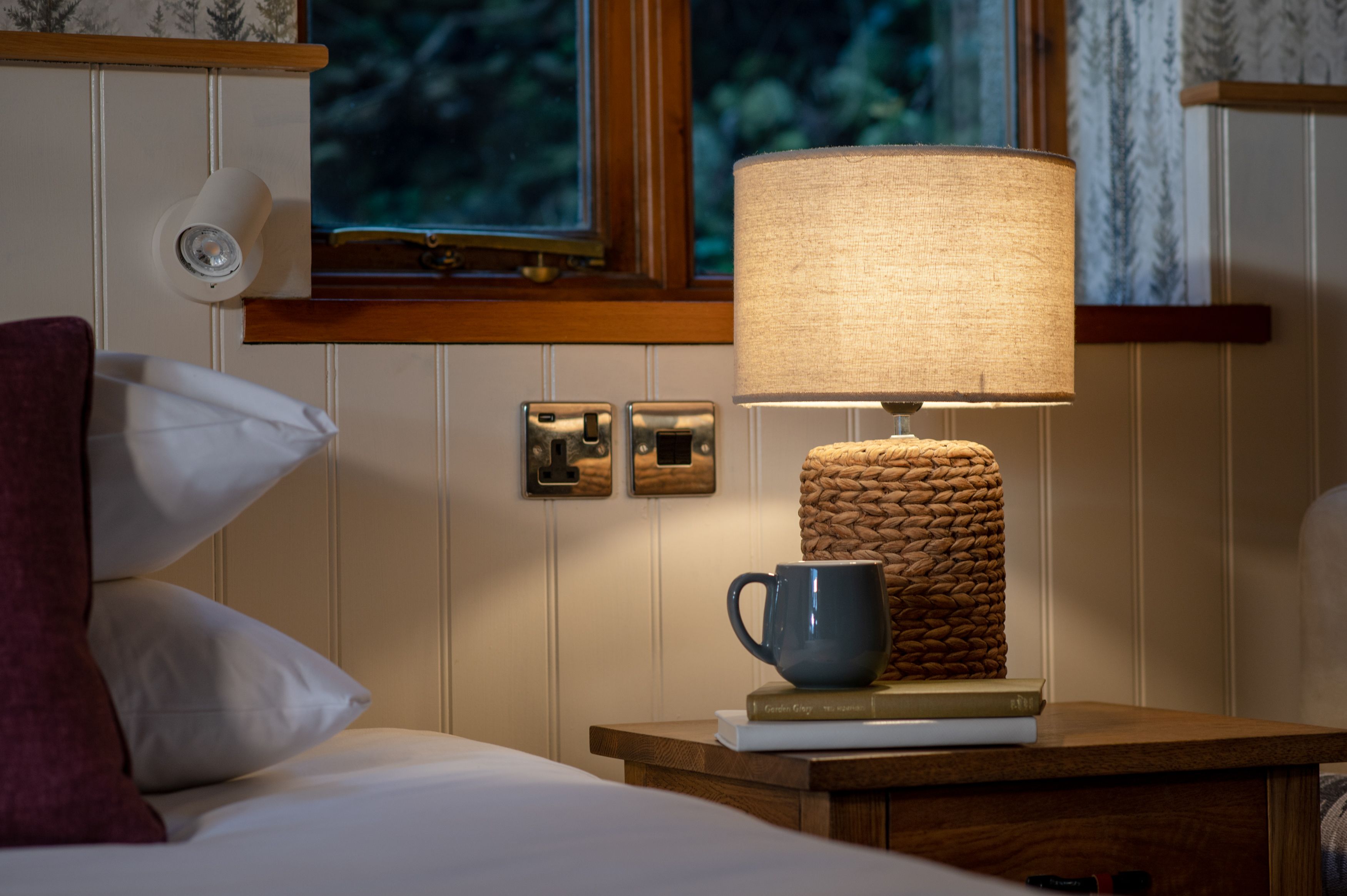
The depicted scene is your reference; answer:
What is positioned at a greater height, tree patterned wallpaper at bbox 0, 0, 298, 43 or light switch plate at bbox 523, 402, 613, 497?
tree patterned wallpaper at bbox 0, 0, 298, 43

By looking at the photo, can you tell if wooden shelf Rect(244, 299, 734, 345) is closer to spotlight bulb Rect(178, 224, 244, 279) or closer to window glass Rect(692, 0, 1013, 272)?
spotlight bulb Rect(178, 224, 244, 279)

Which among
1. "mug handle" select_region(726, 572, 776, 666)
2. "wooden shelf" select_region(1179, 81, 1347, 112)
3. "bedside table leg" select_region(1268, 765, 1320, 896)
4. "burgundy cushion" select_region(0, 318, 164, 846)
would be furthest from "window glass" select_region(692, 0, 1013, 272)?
"burgundy cushion" select_region(0, 318, 164, 846)

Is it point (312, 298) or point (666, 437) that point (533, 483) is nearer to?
point (666, 437)

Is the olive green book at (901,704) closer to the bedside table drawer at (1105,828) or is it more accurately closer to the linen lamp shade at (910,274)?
the bedside table drawer at (1105,828)

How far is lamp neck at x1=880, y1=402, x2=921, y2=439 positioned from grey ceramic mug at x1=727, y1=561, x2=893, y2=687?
7.2 inches

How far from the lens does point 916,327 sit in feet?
3.92

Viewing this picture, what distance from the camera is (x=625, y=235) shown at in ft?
5.36

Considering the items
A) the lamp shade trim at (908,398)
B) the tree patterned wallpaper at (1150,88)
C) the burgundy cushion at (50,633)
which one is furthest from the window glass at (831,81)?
the burgundy cushion at (50,633)

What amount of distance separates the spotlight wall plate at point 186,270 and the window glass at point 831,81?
550 mm

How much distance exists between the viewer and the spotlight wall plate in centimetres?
135

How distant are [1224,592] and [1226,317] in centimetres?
34

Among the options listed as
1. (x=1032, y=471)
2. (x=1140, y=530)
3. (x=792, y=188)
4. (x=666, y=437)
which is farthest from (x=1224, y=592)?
(x=792, y=188)

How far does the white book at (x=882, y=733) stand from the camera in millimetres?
1096

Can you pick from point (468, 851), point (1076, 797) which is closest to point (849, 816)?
point (1076, 797)
